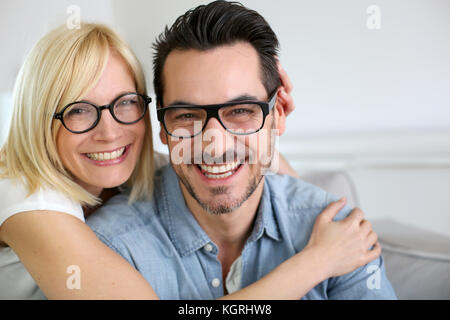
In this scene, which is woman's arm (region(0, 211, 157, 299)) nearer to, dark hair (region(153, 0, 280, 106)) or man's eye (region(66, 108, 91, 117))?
man's eye (region(66, 108, 91, 117))

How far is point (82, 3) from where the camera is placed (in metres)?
1.80

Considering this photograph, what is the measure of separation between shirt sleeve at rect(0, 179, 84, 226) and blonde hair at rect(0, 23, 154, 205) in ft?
0.07

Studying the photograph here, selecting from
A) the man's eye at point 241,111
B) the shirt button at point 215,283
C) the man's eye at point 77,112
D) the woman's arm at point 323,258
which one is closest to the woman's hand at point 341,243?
the woman's arm at point 323,258

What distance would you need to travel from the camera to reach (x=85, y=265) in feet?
3.00

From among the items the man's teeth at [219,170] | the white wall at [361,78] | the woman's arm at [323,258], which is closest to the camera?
the woman's arm at [323,258]

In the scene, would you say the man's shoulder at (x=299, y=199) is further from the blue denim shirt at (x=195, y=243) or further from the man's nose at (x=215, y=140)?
the man's nose at (x=215, y=140)

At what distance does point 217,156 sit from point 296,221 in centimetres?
39

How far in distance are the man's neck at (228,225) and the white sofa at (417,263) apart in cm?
52

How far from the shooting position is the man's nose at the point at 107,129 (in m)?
1.10

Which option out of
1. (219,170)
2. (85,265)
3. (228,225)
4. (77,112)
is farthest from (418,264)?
(77,112)
